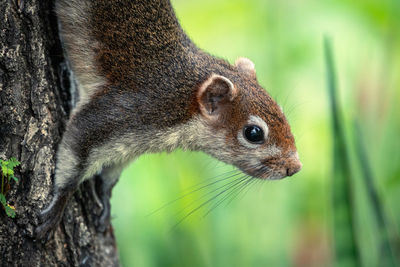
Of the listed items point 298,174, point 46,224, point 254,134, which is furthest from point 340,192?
point 298,174

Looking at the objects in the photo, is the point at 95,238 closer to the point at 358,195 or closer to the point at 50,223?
the point at 50,223

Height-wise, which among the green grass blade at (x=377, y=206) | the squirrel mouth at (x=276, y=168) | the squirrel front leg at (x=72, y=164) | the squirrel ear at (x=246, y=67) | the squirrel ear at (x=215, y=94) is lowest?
the green grass blade at (x=377, y=206)

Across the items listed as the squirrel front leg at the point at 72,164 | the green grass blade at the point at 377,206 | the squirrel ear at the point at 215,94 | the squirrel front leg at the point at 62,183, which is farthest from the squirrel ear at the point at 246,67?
the squirrel front leg at the point at 62,183

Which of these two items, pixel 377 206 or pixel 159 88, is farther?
pixel 159 88

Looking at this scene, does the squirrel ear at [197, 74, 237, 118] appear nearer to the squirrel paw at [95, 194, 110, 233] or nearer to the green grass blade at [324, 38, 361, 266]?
the green grass blade at [324, 38, 361, 266]

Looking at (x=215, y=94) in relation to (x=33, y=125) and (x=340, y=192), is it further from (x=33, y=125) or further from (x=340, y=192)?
(x=33, y=125)

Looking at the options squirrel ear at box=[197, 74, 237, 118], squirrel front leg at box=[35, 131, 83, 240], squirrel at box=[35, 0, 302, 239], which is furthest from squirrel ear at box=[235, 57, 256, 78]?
squirrel front leg at box=[35, 131, 83, 240]

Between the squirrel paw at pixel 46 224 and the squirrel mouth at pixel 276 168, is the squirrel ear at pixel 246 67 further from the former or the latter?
the squirrel paw at pixel 46 224
